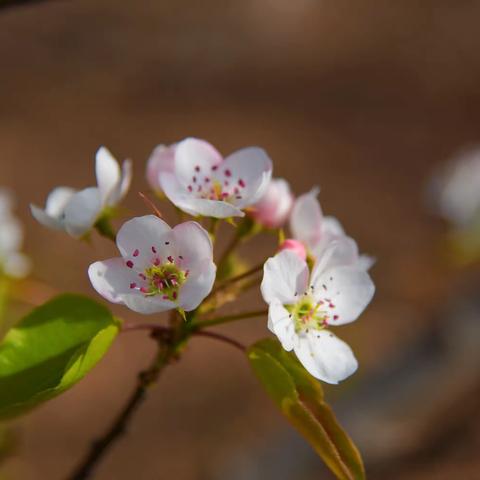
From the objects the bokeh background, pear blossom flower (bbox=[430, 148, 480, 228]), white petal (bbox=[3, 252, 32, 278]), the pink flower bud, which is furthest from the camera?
the bokeh background

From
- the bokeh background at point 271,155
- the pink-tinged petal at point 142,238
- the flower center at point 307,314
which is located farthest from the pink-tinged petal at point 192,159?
the bokeh background at point 271,155

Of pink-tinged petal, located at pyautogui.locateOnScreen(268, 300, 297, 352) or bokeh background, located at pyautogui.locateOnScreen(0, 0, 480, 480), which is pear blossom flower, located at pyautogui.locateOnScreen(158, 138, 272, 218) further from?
bokeh background, located at pyautogui.locateOnScreen(0, 0, 480, 480)

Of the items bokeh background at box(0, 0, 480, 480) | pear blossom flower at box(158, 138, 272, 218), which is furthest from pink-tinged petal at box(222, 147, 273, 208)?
bokeh background at box(0, 0, 480, 480)

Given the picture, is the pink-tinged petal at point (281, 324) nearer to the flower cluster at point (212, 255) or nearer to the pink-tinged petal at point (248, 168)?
the flower cluster at point (212, 255)

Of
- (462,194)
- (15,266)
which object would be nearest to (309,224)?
(15,266)

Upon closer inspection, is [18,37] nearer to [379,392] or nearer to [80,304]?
[379,392]

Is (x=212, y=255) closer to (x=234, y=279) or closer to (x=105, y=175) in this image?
(x=234, y=279)
